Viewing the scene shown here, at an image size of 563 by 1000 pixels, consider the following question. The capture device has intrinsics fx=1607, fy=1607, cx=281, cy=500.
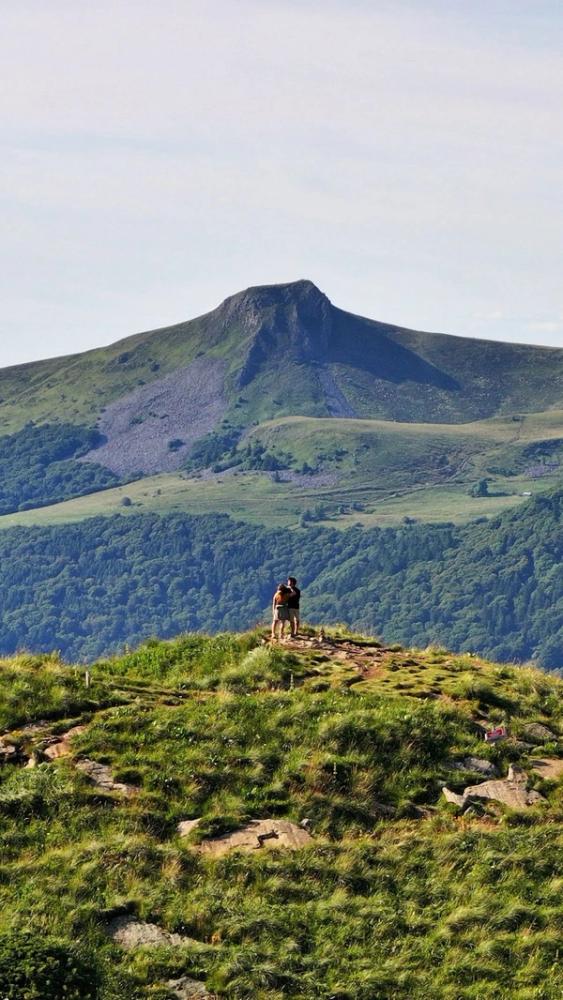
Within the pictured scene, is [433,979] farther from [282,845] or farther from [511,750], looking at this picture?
[511,750]

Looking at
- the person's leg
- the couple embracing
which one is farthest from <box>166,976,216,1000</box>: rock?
the person's leg

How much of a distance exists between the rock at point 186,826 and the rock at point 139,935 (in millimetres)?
2791

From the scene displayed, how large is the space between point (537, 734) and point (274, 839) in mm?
7395

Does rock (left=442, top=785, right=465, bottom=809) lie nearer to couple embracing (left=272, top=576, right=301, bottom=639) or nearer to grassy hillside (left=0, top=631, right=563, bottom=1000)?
grassy hillside (left=0, top=631, right=563, bottom=1000)

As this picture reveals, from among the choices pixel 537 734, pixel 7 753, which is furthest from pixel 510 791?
pixel 7 753

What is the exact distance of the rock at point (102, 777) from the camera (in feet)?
90.8

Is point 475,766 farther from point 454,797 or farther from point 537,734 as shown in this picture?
point 537,734

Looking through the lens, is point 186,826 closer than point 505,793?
Yes

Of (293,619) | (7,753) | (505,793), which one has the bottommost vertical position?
(505,793)

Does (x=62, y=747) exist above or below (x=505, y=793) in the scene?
above

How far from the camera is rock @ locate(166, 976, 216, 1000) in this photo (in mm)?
22453

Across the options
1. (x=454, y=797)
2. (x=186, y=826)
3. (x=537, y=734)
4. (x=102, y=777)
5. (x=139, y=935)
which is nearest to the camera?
(x=139, y=935)

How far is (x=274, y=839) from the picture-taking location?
87.6 feet

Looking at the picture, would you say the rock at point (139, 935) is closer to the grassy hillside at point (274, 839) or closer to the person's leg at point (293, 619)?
the grassy hillside at point (274, 839)
